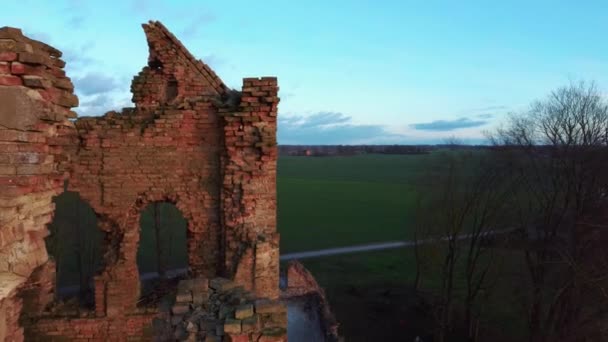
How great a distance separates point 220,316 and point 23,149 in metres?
2.70

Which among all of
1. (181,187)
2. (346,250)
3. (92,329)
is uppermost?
(181,187)

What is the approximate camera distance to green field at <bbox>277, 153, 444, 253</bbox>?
32.4m

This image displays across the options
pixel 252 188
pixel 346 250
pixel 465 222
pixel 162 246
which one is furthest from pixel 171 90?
pixel 346 250

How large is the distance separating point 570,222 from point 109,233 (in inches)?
563

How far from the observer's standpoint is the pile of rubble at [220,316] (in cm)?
452

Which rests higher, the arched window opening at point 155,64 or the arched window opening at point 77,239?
the arched window opening at point 155,64

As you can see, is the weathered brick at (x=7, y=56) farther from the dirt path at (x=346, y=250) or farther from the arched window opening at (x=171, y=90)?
the dirt path at (x=346, y=250)

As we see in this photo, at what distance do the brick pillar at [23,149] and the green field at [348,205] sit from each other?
1961cm

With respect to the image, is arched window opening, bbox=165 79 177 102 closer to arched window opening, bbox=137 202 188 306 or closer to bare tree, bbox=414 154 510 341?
arched window opening, bbox=137 202 188 306

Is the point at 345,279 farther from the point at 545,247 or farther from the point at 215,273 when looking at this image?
the point at 215,273

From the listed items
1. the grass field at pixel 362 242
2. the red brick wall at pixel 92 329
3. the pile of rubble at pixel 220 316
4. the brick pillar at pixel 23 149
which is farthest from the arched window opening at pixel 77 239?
the brick pillar at pixel 23 149

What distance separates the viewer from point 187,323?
197 inches

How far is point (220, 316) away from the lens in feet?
16.3

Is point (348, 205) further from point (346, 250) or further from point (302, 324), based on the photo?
point (302, 324)
